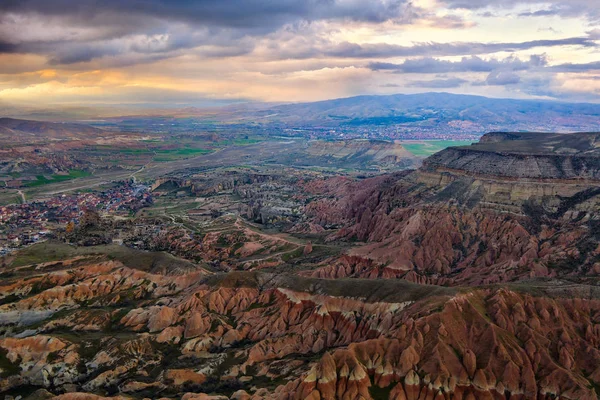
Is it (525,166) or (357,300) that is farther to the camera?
(525,166)

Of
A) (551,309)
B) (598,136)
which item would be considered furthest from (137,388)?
(598,136)

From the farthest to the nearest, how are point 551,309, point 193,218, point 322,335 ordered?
point 193,218
point 322,335
point 551,309

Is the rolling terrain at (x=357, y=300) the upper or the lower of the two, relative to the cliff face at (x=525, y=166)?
lower

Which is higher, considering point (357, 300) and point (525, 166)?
point (525, 166)

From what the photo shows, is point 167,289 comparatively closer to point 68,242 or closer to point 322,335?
point 322,335

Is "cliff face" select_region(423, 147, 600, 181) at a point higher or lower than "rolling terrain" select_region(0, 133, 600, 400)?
higher

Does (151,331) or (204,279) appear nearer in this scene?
(151,331)

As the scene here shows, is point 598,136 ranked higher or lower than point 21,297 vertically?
higher

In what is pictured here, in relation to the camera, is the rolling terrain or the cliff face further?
the cliff face

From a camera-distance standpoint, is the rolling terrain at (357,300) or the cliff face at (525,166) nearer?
the rolling terrain at (357,300)

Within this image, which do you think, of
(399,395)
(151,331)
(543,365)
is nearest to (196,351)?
(151,331)

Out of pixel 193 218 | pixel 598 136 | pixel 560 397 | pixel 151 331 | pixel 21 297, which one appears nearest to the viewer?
pixel 560 397
